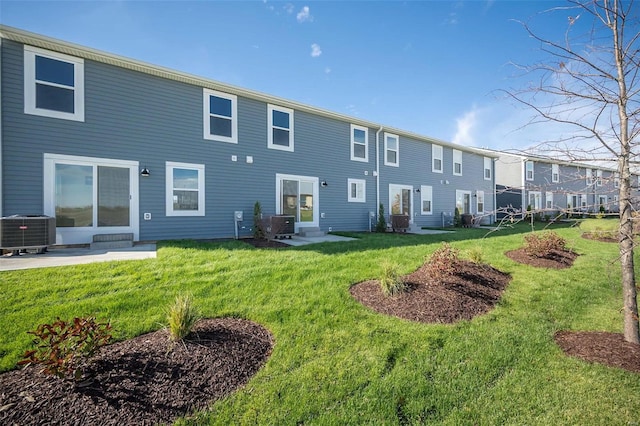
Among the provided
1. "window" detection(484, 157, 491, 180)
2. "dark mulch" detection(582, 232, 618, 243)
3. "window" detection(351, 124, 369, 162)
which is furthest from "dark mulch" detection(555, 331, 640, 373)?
"window" detection(484, 157, 491, 180)

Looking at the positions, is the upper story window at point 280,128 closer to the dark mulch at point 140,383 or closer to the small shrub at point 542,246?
the small shrub at point 542,246

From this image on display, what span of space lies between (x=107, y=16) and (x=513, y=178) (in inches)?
1020

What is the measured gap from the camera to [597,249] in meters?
8.61

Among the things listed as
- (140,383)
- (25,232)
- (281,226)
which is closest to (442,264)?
(140,383)

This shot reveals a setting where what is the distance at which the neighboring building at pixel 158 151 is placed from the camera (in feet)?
22.4

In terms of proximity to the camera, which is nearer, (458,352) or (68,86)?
(458,352)

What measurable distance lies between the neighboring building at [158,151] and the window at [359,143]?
0.06 meters

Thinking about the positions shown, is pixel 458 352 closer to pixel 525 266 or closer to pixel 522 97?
pixel 522 97

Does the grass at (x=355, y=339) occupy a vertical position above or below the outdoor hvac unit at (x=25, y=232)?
below

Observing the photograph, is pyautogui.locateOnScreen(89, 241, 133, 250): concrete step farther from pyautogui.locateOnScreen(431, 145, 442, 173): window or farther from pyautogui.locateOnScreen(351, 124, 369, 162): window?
pyautogui.locateOnScreen(431, 145, 442, 173): window

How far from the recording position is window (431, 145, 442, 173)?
1617 centimetres

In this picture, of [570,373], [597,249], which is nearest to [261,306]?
[570,373]

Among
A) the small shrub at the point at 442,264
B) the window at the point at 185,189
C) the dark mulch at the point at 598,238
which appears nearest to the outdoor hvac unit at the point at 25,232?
the window at the point at 185,189

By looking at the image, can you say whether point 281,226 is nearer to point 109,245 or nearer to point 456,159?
point 109,245
